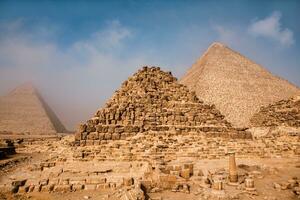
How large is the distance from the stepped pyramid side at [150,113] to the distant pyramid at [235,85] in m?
17.7

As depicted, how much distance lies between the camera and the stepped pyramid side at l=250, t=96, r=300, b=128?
2584 centimetres

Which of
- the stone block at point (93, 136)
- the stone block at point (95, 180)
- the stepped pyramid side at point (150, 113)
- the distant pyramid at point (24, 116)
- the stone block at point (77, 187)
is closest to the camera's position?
the stone block at point (77, 187)

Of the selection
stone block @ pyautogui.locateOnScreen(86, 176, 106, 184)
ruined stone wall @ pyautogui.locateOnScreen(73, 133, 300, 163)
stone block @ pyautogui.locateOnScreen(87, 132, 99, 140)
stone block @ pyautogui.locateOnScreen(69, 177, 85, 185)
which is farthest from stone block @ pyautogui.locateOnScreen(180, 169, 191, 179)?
stone block @ pyautogui.locateOnScreen(87, 132, 99, 140)

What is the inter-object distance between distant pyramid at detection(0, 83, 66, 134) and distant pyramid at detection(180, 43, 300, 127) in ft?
101

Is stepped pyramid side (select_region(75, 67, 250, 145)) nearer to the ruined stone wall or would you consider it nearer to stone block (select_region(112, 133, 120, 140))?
stone block (select_region(112, 133, 120, 140))

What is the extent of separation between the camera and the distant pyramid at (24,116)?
5331 cm

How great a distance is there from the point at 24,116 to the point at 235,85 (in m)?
43.0

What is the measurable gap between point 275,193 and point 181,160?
477 centimetres

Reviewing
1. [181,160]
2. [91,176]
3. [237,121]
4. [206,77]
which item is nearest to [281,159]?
[181,160]

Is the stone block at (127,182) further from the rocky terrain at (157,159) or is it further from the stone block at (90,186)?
the stone block at (90,186)

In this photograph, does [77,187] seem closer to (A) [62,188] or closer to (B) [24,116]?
(A) [62,188]

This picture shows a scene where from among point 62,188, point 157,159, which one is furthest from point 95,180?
point 157,159

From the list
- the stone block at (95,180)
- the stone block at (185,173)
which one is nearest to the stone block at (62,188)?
the stone block at (95,180)

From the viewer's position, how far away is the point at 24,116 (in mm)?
57844
